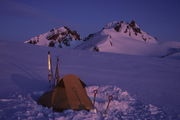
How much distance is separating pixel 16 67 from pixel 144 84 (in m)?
6.58

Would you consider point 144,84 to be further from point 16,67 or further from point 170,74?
point 16,67

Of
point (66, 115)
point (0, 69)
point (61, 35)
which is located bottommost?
point (66, 115)

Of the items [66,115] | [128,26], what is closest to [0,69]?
[66,115]

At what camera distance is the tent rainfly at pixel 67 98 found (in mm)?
7359

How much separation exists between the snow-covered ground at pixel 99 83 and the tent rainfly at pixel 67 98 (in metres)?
0.27

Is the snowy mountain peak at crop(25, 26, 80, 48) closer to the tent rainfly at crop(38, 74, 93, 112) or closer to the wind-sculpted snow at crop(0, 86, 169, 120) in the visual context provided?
the wind-sculpted snow at crop(0, 86, 169, 120)

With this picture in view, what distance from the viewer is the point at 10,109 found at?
23.5ft

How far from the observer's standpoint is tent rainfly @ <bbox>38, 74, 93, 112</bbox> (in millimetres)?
7359

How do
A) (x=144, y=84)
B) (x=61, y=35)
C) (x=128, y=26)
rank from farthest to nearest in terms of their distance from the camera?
(x=61, y=35), (x=128, y=26), (x=144, y=84)

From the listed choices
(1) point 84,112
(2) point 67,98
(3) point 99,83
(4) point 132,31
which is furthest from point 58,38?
(1) point 84,112

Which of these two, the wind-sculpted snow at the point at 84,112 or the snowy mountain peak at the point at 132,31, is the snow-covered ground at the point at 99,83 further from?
the snowy mountain peak at the point at 132,31

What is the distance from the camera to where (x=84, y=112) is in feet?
23.3

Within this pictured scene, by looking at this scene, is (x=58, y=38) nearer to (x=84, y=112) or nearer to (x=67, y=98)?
(x=67, y=98)

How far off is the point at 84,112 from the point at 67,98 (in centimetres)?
72
